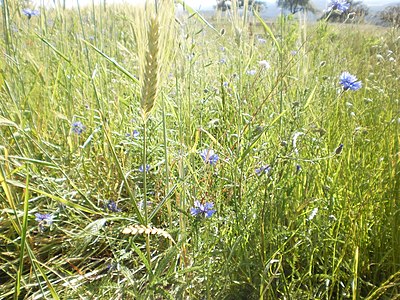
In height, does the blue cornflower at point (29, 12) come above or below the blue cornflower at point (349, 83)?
above

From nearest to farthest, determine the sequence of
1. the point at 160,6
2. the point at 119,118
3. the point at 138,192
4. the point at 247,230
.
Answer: the point at 160,6
the point at 247,230
the point at 138,192
the point at 119,118

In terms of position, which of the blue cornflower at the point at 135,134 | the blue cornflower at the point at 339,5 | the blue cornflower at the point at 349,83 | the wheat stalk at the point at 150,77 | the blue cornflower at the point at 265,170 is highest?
the blue cornflower at the point at 339,5

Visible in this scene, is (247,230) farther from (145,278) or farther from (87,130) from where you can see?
(87,130)

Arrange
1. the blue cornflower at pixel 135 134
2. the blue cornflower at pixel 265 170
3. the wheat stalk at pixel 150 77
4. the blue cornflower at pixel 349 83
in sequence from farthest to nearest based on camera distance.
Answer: the blue cornflower at pixel 135 134, the blue cornflower at pixel 349 83, the blue cornflower at pixel 265 170, the wheat stalk at pixel 150 77

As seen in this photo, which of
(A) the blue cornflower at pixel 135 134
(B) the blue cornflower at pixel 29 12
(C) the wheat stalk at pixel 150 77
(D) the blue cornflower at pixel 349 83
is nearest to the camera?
(C) the wheat stalk at pixel 150 77

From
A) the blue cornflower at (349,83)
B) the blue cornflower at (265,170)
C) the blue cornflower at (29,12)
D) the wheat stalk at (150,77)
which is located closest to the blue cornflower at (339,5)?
the blue cornflower at (349,83)

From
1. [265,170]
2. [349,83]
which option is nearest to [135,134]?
[265,170]

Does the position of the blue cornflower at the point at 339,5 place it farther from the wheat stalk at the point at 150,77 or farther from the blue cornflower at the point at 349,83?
the wheat stalk at the point at 150,77

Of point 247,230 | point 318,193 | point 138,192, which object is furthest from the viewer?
point 138,192

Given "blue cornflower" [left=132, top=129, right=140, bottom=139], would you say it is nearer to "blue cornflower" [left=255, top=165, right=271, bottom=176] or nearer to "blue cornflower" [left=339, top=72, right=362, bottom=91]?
"blue cornflower" [left=255, top=165, right=271, bottom=176]

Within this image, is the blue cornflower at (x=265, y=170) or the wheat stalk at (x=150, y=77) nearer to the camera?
the wheat stalk at (x=150, y=77)

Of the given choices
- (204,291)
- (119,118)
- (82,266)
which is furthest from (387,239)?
(119,118)

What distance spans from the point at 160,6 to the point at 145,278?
26.4 inches

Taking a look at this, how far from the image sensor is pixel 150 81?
1.73ft
